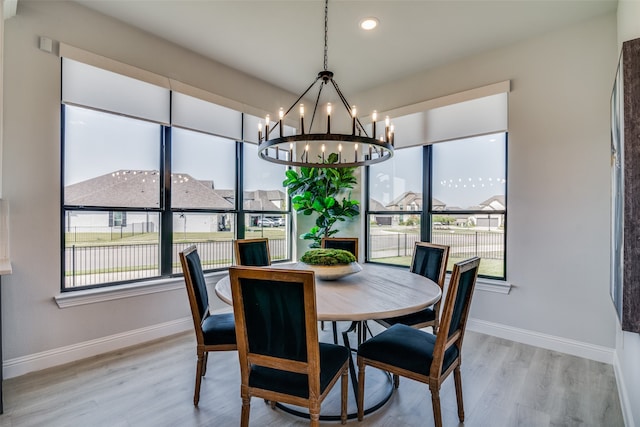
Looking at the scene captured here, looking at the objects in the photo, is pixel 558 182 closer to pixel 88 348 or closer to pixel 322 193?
pixel 322 193

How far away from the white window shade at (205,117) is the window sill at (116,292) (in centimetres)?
170

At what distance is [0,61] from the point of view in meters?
2.14

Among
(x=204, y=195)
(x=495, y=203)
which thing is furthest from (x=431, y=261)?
(x=204, y=195)

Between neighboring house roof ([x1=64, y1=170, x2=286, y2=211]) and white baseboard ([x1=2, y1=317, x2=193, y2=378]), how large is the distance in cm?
124

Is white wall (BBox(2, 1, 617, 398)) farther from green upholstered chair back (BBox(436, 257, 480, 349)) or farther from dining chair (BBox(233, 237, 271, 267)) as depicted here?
green upholstered chair back (BBox(436, 257, 480, 349))

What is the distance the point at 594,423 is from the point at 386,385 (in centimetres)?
127

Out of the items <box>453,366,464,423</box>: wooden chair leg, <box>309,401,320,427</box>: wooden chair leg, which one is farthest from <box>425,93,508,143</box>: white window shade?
<box>309,401,320,427</box>: wooden chair leg

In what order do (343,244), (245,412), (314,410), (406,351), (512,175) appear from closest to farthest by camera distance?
(314,410) < (245,412) < (406,351) < (512,175) < (343,244)

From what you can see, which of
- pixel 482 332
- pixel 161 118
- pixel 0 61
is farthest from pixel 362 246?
pixel 0 61

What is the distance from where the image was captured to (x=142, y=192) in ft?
11.0

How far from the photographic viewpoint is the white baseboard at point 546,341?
290 centimetres

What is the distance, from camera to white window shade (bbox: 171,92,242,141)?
140 inches

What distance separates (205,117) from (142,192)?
1.11 metres

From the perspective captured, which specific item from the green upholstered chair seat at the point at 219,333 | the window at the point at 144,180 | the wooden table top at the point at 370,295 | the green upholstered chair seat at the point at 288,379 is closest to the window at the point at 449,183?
the wooden table top at the point at 370,295
